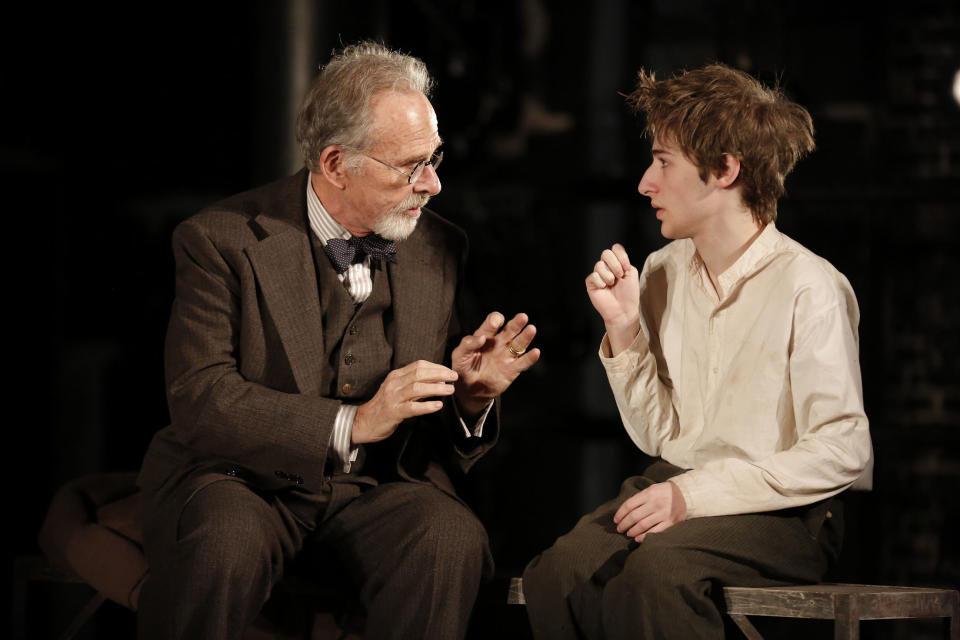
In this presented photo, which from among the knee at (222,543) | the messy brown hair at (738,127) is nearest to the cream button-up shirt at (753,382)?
the messy brown hair at (738,127)

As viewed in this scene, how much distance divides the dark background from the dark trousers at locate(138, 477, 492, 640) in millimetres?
1356

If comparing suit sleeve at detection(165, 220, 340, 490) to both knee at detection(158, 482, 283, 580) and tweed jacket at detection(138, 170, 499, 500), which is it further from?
knee at detection(158, 482, 283, 580)

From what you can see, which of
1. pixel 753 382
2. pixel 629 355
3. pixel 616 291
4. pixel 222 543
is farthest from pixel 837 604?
pixel 222 543

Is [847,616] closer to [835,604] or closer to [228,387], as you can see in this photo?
[835,604]

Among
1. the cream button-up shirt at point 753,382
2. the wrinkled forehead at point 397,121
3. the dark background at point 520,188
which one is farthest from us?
the dark background at point 520,188

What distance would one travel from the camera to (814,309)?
8.67 ft

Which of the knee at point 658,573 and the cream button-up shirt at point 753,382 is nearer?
the knee at point 658,573

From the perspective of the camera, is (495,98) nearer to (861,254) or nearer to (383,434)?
(861,254)

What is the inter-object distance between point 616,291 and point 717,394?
34 centimetres

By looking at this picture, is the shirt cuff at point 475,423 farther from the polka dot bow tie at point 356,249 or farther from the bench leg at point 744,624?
the bench leg at point 744,624

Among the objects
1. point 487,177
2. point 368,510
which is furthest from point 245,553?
point 487,177

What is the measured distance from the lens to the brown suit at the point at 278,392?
2.74m

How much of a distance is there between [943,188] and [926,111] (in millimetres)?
308

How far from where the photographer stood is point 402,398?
105 inches
